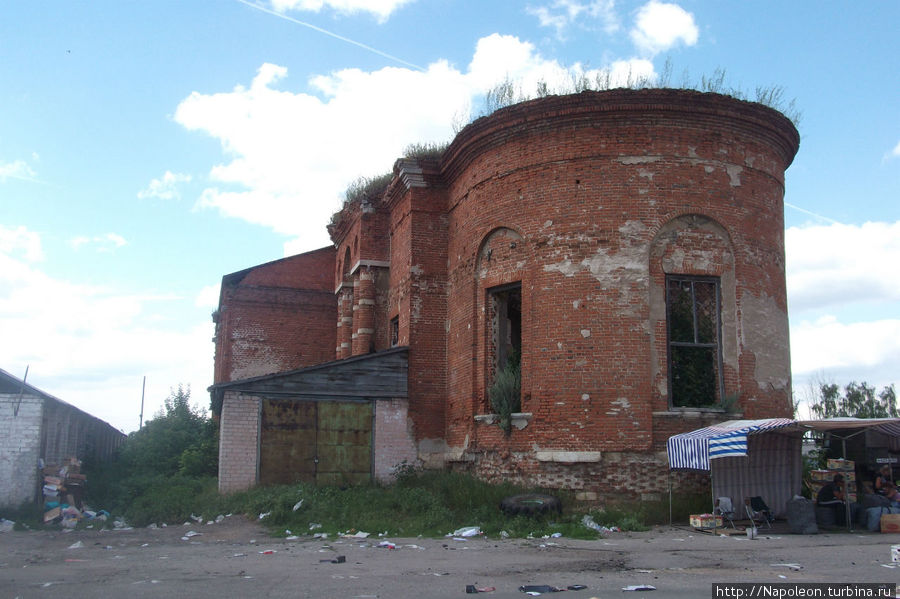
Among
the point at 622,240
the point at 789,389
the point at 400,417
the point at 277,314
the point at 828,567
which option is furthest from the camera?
the point at 277,314

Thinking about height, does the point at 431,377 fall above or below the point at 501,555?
above

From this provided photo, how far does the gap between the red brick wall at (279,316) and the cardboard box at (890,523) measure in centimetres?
1793

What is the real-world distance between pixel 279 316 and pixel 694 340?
15.3 metres

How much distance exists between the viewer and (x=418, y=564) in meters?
9.61

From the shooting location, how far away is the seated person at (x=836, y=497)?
1330 cm

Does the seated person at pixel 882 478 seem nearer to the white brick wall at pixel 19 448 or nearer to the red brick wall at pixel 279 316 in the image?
the white brick wall at pixel 19 448

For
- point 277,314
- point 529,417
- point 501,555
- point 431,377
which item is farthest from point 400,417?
point 277,314

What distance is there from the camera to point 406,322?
1848cm

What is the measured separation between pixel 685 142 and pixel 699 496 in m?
Result: 6.65

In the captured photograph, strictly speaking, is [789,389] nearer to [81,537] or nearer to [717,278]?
[717,278]

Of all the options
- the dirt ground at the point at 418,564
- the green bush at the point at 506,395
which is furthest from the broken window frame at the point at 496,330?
the dirt ground at the point at 418,564

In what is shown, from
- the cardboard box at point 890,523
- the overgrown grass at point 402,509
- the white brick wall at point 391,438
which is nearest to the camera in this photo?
the cardboard box at point 890,523

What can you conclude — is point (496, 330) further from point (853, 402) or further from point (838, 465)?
point (853, 402)

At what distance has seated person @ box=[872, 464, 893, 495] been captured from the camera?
13.6 meters
